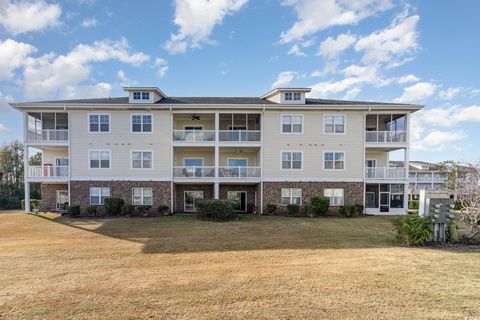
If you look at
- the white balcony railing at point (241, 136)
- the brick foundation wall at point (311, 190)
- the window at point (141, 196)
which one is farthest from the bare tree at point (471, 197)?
the window at point (141, 196)

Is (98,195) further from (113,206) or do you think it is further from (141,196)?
(141,196)

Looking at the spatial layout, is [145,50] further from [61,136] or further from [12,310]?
[12,310]

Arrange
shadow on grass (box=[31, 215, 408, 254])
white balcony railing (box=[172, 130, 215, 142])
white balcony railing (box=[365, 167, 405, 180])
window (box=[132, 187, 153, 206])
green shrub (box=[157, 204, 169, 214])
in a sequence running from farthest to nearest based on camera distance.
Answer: white balcony railing (box=[365, 167, 405, 180])
white balcony railing (box=[172, 130, 215, 142])
window (box=[132, 187, 153, 206])
green shrub (box=[157, 204, 169, 214])
shadow on grass (box=[31, 215, 408, 254])

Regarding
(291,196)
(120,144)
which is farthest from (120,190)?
(291,196)

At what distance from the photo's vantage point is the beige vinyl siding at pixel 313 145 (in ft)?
66.9

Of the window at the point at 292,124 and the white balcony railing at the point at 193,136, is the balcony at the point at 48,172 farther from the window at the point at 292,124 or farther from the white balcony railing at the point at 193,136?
the window at the point at 292,124

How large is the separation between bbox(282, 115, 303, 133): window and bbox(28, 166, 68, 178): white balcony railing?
58.1 feet

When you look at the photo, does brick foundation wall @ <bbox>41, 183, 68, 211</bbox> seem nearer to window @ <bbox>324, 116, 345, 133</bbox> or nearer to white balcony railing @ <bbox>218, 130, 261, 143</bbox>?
white balcony railing @ <bbox>218, 130, 261, 143</bbox>

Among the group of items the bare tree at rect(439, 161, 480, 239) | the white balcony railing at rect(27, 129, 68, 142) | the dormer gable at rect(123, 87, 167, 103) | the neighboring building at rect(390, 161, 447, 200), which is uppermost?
the dormer gable at rect(123, 87, 167, 103)

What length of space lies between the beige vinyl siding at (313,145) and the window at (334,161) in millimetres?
320

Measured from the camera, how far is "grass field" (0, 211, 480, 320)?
5141 millimetres

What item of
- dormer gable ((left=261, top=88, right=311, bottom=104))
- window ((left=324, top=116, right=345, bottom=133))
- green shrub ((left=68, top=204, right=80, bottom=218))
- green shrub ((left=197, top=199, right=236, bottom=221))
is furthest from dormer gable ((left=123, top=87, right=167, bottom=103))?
window ((left=324, top=116, right=345, bottom=133))

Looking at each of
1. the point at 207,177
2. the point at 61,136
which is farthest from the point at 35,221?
the point at 207,177

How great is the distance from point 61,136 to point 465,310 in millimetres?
24578
